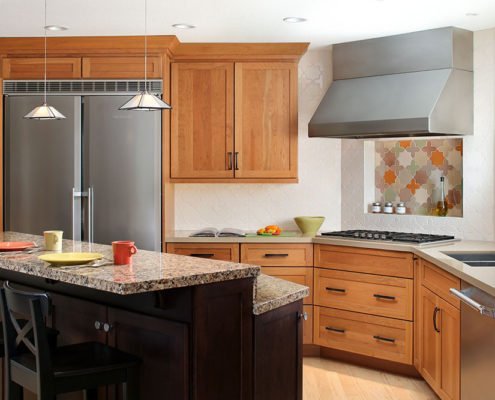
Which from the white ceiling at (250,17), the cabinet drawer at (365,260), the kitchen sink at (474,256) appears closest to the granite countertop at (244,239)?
the cabinet drawer at (365,260)

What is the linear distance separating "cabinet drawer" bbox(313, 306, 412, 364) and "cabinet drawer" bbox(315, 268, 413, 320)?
0.17 feet

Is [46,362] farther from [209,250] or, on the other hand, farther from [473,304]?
[209,250]

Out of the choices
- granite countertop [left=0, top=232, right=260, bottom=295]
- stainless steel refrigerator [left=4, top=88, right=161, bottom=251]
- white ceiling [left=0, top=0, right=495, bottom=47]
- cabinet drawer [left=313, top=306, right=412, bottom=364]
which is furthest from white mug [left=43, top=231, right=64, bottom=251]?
cabinet drawer [left=313, top=306, right=412, bottom=364]

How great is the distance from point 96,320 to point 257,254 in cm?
234

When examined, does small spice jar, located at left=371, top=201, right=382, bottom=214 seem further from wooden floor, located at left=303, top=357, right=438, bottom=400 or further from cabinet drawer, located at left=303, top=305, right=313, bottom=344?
wooden floor, located at left=303, top=357, right=438, bottom=400

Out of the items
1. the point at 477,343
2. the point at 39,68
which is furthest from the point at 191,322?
the point at 39,68

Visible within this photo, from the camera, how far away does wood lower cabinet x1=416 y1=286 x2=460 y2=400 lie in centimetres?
351

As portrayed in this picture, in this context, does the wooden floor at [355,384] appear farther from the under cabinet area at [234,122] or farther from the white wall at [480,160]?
the under cabinet area at [234,122]

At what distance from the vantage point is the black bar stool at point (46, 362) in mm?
2318

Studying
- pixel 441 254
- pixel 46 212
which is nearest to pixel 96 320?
pixel 441 254

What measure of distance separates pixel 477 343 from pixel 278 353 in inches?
40.1

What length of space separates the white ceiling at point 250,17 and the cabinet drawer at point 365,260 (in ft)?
5.09

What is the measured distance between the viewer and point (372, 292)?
461 centimetres

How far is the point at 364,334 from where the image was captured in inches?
184
